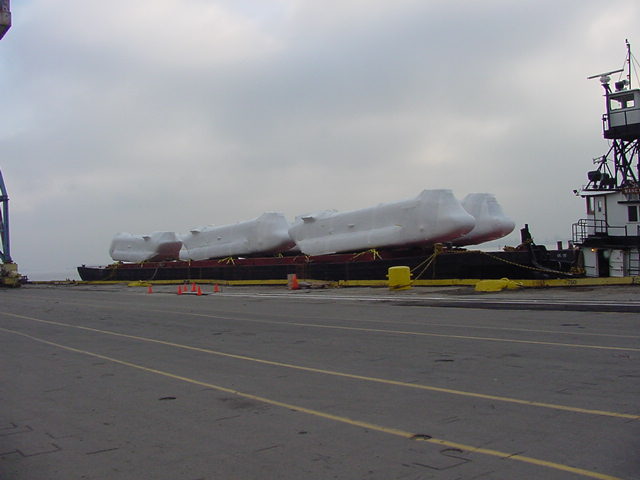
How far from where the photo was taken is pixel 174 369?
9.97 m

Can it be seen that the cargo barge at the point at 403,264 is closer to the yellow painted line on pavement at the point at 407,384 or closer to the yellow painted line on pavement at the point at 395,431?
the yellow painted line on pavement at the point at 407,384

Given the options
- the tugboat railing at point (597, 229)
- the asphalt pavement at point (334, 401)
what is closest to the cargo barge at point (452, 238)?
the tugboat railing at point (597, 229)

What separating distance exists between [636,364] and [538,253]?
2200cm

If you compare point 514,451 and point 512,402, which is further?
point 512,402

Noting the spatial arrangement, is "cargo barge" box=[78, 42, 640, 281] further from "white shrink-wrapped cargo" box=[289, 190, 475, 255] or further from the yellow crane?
the yellow crane

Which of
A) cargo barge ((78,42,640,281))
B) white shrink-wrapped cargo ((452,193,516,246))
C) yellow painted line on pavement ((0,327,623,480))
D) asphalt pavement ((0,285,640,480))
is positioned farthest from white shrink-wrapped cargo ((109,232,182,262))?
yellow painted line on pavement ((0,327,623,480))

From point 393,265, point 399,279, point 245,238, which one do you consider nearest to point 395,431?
point 399,279

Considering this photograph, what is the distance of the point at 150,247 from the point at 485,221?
32.2 m

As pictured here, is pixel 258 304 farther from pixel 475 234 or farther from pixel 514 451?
pixel 514 451

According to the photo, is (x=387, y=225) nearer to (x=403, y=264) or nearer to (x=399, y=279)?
(x=403, y=264)

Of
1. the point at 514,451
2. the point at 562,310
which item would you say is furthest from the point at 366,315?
the point at 514,451

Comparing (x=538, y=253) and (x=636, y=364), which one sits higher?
(x=538, y=253)

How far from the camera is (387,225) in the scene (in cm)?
3384

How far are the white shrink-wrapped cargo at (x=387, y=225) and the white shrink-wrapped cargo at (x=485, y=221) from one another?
11.0 ft
